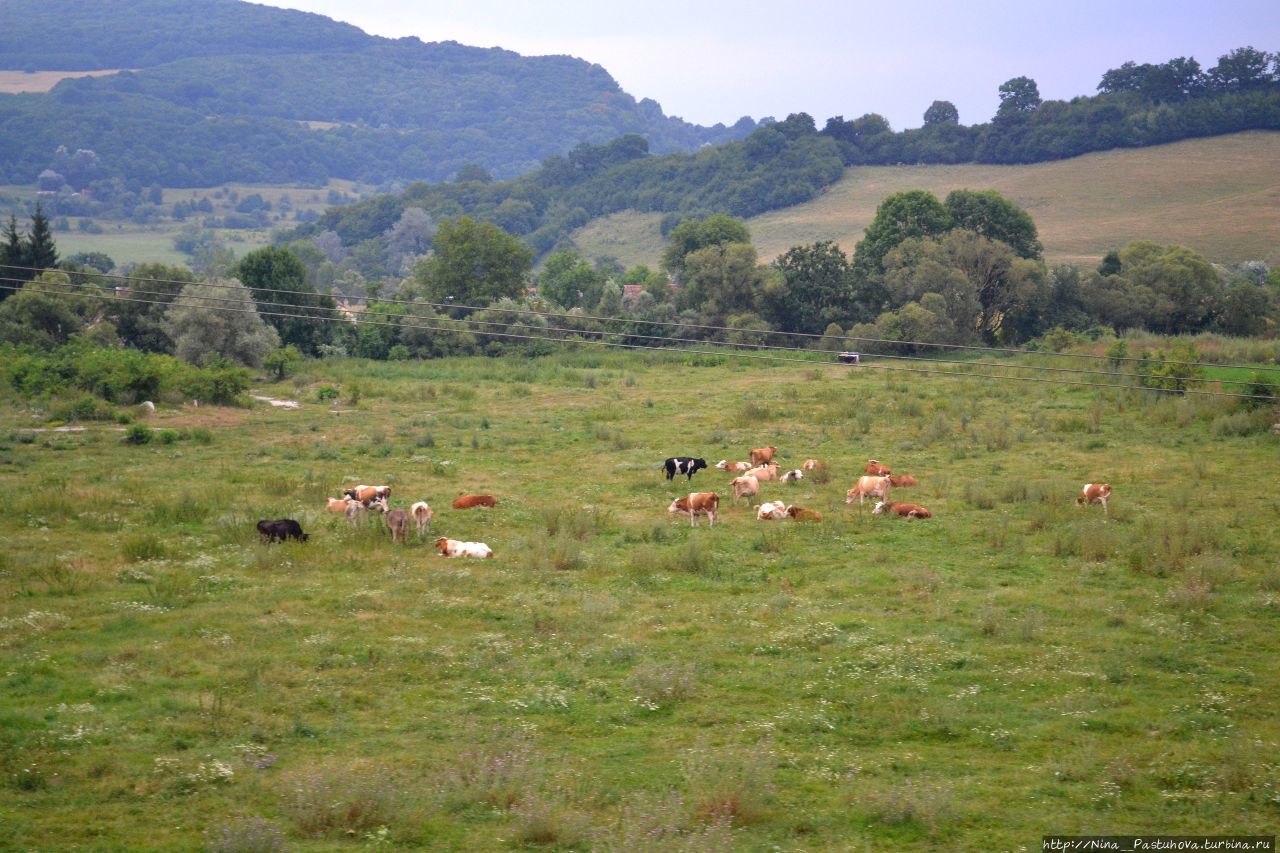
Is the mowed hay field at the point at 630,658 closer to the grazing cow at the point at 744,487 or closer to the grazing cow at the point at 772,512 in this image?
the grazing cow at the point at 772,512

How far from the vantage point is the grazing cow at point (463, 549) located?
1952 cm

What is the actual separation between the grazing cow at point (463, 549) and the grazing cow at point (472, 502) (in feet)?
10.6

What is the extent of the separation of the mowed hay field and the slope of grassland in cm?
7095

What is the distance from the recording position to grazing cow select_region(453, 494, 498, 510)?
2322 cm

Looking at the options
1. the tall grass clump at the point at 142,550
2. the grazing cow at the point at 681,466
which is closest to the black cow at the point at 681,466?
the grazing cow at the point at 681,466

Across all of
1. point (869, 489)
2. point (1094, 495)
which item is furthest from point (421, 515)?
point (1094, 495)

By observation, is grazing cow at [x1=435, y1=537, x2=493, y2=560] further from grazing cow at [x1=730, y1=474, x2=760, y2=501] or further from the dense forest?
the dense forest

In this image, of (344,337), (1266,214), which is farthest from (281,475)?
(1266,214)

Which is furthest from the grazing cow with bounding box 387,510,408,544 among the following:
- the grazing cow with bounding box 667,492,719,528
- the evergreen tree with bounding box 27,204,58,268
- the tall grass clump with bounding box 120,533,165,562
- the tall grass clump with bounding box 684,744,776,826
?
the evergreen tree with bounding box 27,204,58,268

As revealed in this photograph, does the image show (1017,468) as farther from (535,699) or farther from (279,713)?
(279,713)

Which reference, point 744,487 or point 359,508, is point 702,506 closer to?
point 744,487

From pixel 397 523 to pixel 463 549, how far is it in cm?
160

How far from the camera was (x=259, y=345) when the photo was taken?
4831cm

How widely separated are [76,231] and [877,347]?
468 ft
